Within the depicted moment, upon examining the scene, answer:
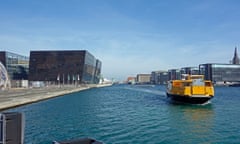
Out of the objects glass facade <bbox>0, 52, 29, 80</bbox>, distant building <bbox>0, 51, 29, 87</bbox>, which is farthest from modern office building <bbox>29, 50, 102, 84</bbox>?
distant building <bbox>0, 51, 29, 87</bbox>

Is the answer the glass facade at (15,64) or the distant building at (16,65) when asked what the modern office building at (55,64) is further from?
→ the distant building at (16,65)

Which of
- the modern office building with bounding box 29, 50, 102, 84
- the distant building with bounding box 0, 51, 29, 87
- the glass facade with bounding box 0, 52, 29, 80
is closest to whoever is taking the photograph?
the distant building with bounding box 0, 51, 29, 87

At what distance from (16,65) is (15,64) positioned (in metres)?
1.45

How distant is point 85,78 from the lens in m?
175

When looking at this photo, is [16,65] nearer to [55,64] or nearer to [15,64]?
[15,64]

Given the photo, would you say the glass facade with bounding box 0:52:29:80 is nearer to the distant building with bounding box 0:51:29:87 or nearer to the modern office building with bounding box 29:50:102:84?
the distant building with bounding box 0:51:29:87

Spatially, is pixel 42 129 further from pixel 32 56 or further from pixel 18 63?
pixel 32 56

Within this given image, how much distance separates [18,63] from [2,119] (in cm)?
15069

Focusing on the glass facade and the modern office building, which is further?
the modern office building

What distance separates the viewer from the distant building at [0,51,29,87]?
131750mm

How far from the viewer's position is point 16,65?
145m

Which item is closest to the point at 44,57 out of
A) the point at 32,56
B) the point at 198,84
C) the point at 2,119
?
the point at 32,56

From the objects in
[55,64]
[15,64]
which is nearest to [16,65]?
[15,64]

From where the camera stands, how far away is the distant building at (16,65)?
132 meters
